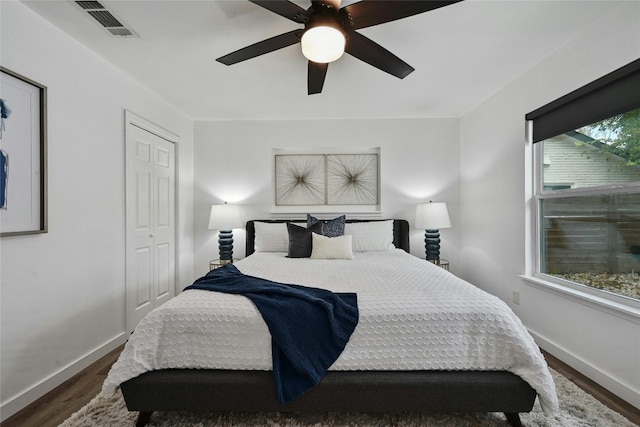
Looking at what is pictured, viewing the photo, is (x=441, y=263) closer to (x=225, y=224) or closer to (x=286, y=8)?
(x=225, y=224)

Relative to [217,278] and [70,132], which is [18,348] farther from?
[70,132]

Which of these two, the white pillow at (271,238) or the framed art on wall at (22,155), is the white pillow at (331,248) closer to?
the white pillow at (271,238)

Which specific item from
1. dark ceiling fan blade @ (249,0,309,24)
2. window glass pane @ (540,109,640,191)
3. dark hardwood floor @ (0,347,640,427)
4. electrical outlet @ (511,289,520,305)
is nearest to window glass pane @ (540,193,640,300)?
window glass pane @ (540,109,640,191)

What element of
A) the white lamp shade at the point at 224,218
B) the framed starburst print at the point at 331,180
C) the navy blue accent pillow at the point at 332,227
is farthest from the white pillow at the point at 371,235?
the white lamp shade at the point at 224,218

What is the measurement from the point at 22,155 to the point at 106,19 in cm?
102

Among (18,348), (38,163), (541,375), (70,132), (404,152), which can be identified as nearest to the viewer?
(541,375)

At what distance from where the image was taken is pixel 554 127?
2270 millimetres

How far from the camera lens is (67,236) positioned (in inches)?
78.7

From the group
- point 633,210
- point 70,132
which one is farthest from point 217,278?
point 633,210

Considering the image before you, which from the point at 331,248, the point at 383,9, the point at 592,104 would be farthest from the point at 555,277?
the point at 383,9

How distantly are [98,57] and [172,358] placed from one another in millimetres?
2416

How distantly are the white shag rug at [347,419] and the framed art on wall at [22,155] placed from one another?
3.82ft

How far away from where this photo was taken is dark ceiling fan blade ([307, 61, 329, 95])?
1963 mm

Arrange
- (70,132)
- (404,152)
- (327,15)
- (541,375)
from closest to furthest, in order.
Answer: (541,375), (327,15), (70,132), (404,152)
